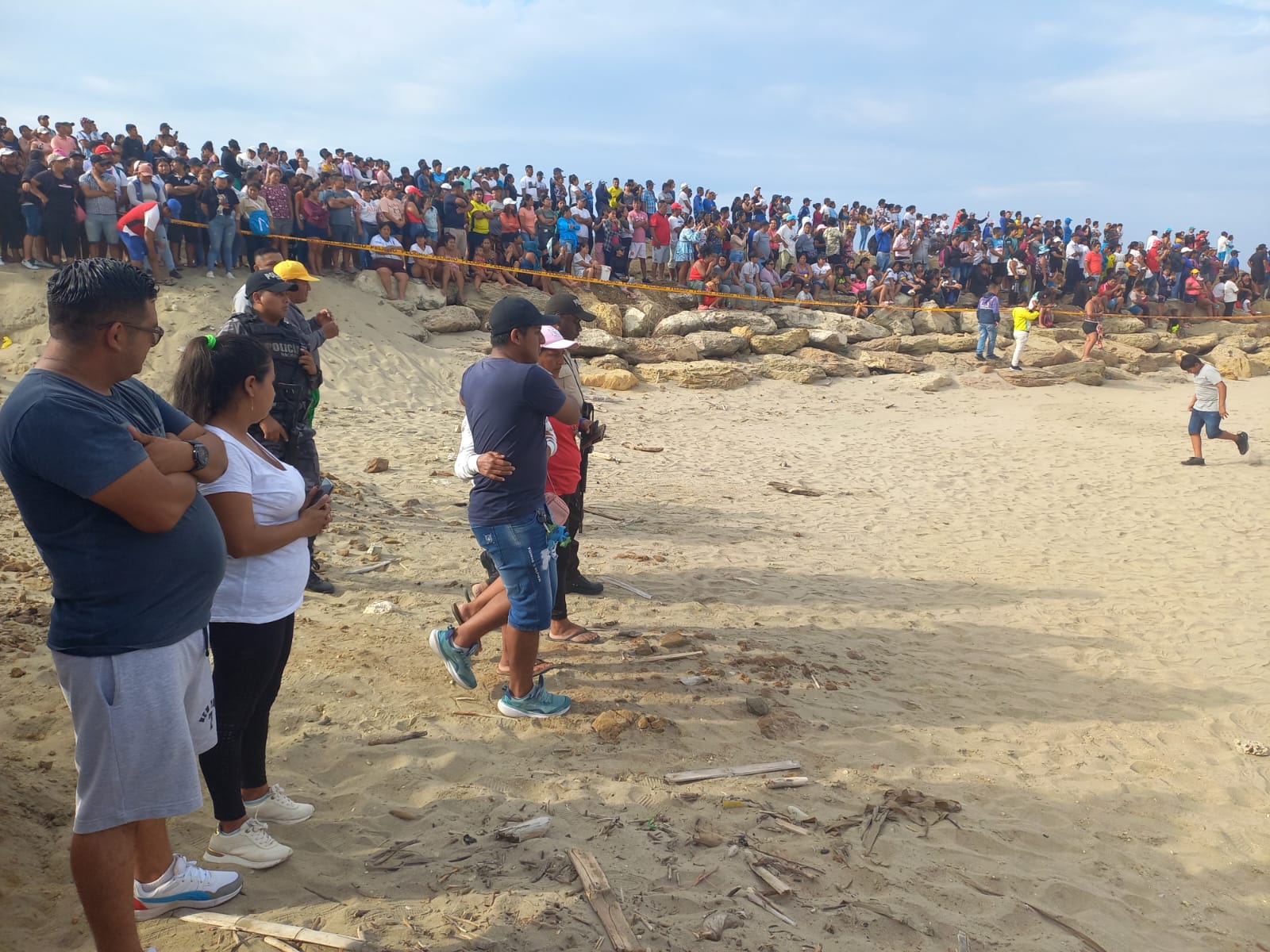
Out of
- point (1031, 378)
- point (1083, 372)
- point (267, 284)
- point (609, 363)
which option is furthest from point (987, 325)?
point (267, 284)

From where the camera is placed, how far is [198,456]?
235cm

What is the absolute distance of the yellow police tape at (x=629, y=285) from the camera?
14.8m

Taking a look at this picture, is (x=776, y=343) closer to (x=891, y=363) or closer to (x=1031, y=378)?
(x=891, y=363)

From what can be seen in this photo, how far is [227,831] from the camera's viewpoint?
9.80ft

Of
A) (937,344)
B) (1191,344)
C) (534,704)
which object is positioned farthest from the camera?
(1191,344)

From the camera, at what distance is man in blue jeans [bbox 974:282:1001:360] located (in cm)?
2002

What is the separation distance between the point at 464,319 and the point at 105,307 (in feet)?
47.6

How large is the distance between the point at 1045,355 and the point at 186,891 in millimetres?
20854

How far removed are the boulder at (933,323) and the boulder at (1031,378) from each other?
10.0 ft

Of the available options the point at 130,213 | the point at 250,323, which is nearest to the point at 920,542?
the point at 250,323

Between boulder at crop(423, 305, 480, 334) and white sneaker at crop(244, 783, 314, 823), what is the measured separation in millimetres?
13466

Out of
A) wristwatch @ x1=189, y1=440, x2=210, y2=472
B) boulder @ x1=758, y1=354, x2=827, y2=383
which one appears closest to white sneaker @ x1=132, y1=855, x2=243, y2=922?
wristwatch @ x1=189, y1=440, x2=210, y2=472

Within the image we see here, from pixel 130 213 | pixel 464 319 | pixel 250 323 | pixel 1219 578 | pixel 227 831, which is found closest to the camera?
pixel 227 831

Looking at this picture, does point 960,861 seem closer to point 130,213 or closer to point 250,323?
point 250,323
